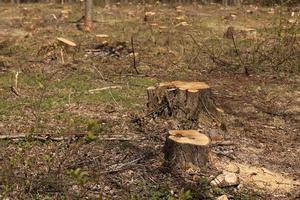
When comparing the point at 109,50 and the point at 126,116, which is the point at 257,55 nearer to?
the point at 109,50

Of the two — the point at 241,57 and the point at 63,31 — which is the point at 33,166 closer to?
the point at 241,57

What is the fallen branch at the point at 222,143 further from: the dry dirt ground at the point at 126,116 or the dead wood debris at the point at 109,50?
the dead wood debris at the point at 109,50

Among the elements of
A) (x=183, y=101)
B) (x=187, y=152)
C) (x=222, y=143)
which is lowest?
(x=222, y=143)

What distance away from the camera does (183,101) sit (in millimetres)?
7977

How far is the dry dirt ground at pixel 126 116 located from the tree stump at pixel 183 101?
200mm

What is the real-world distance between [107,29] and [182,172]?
41.7ft

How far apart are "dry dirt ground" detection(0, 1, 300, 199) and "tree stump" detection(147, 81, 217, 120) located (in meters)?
0.20

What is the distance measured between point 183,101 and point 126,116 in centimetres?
106

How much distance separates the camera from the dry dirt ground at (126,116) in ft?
18.4

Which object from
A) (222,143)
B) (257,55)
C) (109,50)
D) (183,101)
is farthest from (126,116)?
(257,55)

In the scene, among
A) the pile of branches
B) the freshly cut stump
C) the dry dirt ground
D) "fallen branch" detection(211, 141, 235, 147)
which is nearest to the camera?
the dry dirt ground

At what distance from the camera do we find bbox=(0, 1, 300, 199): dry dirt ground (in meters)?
5.59

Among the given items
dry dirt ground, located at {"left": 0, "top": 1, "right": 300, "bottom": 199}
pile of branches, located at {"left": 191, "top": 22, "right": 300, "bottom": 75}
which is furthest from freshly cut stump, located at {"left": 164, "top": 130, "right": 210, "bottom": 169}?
pile of branches, located at {"left": 191, "top": 22, "right": 300, "bottom": 75}

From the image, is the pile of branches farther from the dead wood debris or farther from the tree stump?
the tree stump
